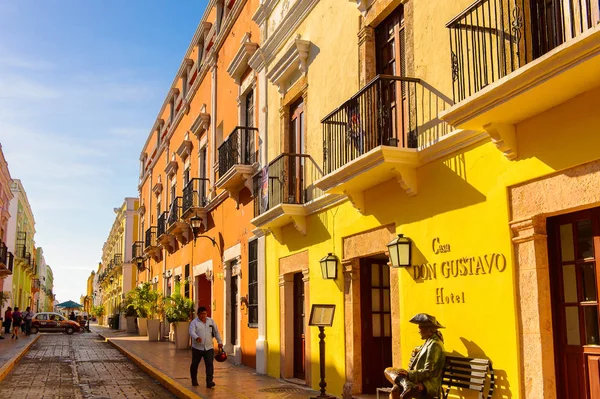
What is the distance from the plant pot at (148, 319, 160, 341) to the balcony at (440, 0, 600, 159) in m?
20.7

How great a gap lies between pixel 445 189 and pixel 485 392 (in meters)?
2.23

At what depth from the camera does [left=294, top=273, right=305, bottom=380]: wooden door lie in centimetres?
1220

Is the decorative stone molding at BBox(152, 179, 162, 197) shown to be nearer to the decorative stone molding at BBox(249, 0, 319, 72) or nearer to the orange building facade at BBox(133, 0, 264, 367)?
the orange building facade at BBox(133, 0, 264, 367)

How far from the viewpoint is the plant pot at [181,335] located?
20438 millimetres

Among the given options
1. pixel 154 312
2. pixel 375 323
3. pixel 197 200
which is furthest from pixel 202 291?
pixel 375 323

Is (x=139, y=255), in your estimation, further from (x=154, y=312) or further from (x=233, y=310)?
(x=233, y=310)

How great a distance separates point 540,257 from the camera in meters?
6.12

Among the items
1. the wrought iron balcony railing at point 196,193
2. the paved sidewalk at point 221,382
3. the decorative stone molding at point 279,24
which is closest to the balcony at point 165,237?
the wrought iron balcony railing at point 196,193

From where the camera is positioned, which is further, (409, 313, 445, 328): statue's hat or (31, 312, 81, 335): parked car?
(31, 312, 81, 335): parked car

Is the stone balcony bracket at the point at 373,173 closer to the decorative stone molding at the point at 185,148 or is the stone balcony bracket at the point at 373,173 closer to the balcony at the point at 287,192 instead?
the balcony at the point at 287,192

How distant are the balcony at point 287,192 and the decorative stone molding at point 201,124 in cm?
679

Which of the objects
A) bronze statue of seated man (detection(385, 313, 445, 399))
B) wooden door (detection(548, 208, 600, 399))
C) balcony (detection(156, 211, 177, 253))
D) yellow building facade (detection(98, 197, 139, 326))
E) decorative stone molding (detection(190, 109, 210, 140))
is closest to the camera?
wooden door (detection(548, 208, 600, 399))

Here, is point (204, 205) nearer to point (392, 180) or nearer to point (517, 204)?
point (392, 180)

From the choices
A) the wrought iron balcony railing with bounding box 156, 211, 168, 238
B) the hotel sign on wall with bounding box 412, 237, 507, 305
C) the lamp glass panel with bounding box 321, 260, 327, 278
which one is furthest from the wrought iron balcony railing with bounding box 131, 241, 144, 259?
the hotel sign on wall with bounding box 412, 237, 507, 305
